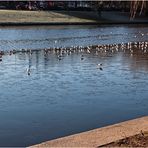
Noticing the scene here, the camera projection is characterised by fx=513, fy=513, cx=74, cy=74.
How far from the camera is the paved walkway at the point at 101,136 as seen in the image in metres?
9.56

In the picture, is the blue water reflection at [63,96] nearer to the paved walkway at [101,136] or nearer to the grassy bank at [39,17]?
the paved walkway at [101,136]

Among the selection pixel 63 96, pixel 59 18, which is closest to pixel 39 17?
pixel 59 18

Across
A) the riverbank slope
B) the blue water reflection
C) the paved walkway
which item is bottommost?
the riverbank slope

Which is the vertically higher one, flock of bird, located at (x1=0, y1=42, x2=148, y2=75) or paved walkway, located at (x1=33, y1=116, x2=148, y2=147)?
paved walkway, located at (x1=33, y1=116, x2=148, y2=147)

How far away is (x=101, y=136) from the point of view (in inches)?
398

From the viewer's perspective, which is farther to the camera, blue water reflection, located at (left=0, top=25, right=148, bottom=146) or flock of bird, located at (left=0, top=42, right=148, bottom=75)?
flock of bird, located at (left=0, top=42, right=148, bottom=75)

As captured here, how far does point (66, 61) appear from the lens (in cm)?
→ 2580

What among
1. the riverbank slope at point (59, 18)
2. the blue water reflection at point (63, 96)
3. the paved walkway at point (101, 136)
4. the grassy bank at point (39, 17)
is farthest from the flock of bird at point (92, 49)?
the grassy bank at point (39, 17)

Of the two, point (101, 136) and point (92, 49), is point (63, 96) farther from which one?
point (92, 49)

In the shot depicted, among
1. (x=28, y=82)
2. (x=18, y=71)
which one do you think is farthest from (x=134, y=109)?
(x=18, y=71)

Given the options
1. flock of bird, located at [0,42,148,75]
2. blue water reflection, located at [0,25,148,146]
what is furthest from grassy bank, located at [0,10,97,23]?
blue water reflection, located at [0,25,148,146]

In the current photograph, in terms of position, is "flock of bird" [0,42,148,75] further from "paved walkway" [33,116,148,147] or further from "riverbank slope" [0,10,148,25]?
"riverbank slope" [0,10,148,25]

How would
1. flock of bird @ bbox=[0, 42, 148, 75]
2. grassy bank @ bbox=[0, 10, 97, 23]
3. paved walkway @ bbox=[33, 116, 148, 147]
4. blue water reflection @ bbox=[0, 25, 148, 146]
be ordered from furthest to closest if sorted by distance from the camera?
grassy bank @ bbox=[0, 10, 97, 23] → flock of bird @ bbox=[0, 42, 148, 75] → blue water reflection @ bbox=[0, 25, 148, 146] → paved walkway @ bbox=[33, 116, 148, 147]

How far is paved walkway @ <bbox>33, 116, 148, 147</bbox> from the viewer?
31.4 ft
